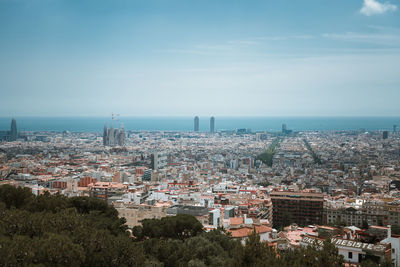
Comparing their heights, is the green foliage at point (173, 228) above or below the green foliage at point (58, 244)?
below

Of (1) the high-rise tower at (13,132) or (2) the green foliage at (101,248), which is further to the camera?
(1) the high-rise tower at (13,132)

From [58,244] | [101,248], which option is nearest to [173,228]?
[101,248]

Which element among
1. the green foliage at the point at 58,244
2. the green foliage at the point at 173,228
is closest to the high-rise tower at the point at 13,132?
the green foliage at the point at 173,228

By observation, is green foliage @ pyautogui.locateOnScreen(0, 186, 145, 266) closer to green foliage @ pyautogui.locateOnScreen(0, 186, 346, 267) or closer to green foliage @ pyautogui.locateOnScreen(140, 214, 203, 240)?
green foliage @ pyautogui.locateOnScreen(0, 186, 346, 267)

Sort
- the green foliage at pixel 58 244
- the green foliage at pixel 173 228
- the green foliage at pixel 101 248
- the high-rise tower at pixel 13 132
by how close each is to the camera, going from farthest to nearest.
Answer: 1. the high-rise tower at pixel 13 132
2. the green foliage at pixel 173 228
3. the green foliage at pixel 101 248
4. the green foliage at pixel 58 244

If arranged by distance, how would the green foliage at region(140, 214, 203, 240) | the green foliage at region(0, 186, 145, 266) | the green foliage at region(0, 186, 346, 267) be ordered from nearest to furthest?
the green foliage at region(0, 186, 145, 266)
the green foliage at region(0, 186, 346, 267)
the green foliage at region(140, 214, 203, 240)

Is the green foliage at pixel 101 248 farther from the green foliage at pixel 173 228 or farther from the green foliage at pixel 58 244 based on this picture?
the green foliage at pixel 173 228

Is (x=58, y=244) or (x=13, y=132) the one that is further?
(x=13, y=132)

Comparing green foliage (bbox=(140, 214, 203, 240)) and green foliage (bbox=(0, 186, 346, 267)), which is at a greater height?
green foliage (bbox=(0, 186, 346, 267))

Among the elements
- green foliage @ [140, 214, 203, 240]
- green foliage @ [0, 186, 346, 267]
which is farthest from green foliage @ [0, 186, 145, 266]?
Result: green foliage @ [140, 214, 203, 240]

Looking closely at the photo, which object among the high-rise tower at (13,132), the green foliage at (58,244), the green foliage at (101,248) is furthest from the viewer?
the high-rise tower at (13,132)

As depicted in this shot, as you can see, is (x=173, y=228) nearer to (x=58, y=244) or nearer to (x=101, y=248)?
(x=101, y=248)

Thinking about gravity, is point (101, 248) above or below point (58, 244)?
below
